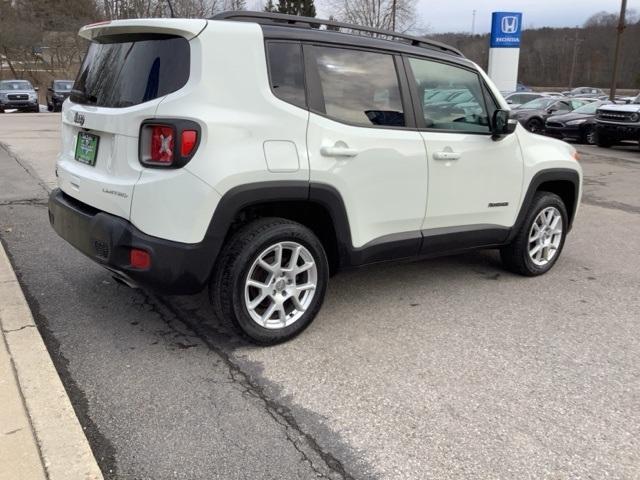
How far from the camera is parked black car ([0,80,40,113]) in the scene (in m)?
27.2

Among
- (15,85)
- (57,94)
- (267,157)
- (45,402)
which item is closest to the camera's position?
(45,402)

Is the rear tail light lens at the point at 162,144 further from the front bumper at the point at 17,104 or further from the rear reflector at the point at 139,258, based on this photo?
the front bumper at the point at 17,104

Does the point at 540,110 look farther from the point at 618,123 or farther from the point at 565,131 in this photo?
the point at 618,123

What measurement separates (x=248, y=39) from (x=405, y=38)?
145 cm

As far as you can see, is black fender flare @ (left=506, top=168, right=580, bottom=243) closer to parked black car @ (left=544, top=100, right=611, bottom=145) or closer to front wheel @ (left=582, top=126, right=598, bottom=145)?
front wheel @ (left=582, top=126, right=598, bottom=145)

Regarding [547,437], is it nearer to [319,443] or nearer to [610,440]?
[610,440]

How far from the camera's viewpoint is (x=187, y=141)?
3.10 meters

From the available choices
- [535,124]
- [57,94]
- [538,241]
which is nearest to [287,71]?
[538,241]

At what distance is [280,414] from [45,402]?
1.12m

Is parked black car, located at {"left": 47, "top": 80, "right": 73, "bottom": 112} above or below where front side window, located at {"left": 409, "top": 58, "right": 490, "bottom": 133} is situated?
below

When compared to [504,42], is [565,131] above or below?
below

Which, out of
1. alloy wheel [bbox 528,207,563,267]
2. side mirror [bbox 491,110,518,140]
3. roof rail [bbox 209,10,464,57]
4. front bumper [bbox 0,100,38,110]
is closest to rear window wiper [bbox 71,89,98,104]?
roof rail [bbox 209,10,464,57]

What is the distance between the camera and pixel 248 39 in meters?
3.33

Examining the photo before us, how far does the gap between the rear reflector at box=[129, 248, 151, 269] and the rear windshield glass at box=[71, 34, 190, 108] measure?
82cm
